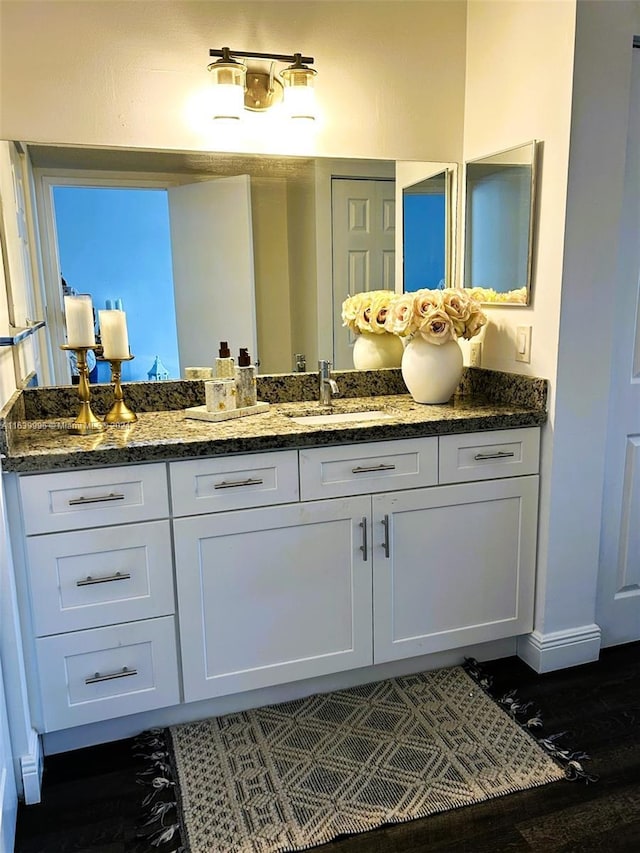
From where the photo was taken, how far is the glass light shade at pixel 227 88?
2.10 metres

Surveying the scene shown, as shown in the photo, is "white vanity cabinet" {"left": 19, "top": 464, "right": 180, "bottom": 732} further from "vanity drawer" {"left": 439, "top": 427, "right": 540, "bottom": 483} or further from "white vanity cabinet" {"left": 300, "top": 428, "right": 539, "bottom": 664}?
"vanity drawer" {"left": 439, "top": 427, "right": 540, "bottom": 483}

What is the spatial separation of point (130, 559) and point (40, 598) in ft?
0.81

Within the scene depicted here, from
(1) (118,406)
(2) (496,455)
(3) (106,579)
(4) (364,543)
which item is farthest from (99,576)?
(2) (496,455)

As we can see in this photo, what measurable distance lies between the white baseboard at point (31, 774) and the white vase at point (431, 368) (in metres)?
1.58

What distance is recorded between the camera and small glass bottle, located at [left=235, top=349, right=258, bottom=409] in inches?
87.3

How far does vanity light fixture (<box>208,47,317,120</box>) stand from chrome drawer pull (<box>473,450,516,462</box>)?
129 cm

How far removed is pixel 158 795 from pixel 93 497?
0.82 meters

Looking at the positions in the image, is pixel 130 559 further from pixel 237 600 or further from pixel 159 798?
pixel 159 798

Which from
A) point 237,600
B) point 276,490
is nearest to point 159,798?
point 237,600

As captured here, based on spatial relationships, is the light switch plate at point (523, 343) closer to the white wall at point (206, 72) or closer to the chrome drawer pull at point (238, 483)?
the white wall at point (206, 72)

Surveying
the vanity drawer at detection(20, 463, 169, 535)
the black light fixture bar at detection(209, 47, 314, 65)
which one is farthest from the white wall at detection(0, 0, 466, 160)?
the vanity drawer at detection(20, 463, 169, 535)

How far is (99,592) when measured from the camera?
1.78 meters

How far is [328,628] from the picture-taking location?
6.68 ft

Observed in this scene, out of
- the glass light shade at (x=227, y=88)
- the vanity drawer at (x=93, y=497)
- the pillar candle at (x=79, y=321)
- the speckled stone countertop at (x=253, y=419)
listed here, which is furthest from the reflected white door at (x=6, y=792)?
the glass light shade at (x=227, y=88)
